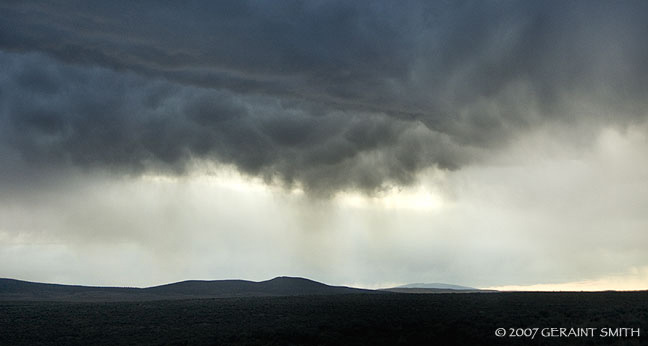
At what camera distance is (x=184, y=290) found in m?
170

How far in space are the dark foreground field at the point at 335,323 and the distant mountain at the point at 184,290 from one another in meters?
79.7

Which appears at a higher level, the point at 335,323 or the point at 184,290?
the point at 184,290

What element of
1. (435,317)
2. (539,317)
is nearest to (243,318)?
(435,317)

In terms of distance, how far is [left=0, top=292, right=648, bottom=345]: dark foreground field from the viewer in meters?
45.2

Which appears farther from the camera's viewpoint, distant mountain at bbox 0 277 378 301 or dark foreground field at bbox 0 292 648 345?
distant mountain at bbox 0 277 378 301

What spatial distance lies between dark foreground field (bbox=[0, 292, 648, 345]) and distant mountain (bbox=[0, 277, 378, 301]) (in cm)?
7971

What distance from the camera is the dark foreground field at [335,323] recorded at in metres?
45.2

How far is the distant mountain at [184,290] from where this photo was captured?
154m

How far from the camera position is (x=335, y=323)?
2119 inches

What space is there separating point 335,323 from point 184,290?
124742 millimetres

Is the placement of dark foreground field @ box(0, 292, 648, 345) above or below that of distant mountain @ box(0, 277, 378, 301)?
below

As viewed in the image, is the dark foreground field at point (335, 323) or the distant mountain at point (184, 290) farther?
the distant mountain at point (184, 290)

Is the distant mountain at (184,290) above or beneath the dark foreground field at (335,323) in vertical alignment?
above

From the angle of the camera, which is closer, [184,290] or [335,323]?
[335,323]
